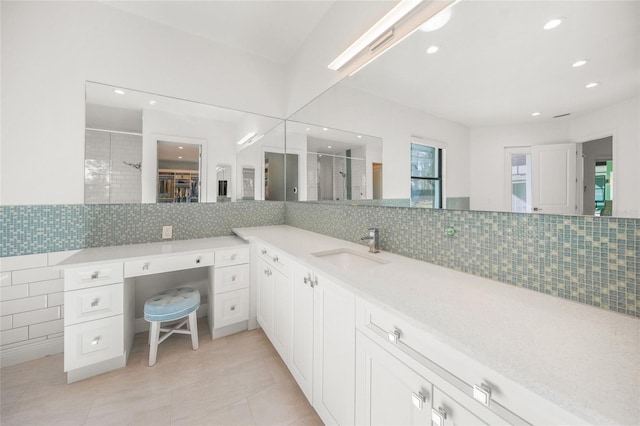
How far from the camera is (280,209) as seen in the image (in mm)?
3027

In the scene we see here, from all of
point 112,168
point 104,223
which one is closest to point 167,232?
point 104,223

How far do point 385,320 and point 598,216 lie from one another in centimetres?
80

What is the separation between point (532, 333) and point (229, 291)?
2.07 meters

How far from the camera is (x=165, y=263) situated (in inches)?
73.0

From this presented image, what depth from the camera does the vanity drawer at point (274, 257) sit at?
1.61 m

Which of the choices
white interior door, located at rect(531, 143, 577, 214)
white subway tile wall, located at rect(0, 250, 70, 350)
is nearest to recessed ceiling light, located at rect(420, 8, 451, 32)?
white interior door, located at rect(531, 143, 577, 214)

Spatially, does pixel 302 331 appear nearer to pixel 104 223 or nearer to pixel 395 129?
pixel 395 129

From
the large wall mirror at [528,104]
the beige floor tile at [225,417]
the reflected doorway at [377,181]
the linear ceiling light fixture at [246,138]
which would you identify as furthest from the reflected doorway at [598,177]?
the linear ceiling light fixture at [246,138]

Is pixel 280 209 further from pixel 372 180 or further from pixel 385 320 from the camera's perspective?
pixel 385 320

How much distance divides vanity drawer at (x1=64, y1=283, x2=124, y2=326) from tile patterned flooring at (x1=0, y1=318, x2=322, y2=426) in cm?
46

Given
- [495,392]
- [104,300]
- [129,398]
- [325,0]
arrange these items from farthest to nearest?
[325,0]
[104,300]
[129,398]
[495,392]

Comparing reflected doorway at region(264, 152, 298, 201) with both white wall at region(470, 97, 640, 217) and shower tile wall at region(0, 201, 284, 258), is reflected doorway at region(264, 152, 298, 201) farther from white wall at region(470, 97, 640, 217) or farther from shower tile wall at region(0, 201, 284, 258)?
white wall at region(470, 97, 640, 217)

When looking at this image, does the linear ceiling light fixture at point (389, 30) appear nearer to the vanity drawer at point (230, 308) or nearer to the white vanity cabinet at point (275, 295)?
the white vanity cabinet at point (275, 295)

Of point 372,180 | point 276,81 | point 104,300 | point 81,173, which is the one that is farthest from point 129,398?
point 276,81
